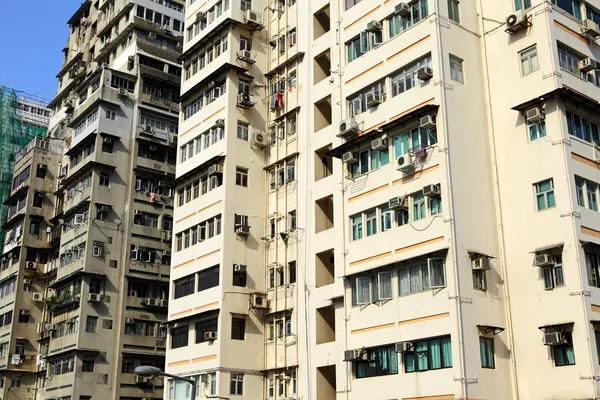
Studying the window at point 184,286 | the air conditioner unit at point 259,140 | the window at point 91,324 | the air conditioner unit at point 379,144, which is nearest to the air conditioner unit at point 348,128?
the air conditioner unit at point 379,144

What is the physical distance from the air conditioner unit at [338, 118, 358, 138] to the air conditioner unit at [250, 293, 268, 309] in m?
8.62

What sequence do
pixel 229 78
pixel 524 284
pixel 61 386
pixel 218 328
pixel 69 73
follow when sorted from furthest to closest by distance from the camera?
1. pixel 69 73
2. pixel 61 386
3. pixel 229 78
4. pixel 218 328
5. pixel 524 284

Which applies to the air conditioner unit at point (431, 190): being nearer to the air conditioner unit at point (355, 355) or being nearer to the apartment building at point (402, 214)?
the apartment building at point (402, 214)

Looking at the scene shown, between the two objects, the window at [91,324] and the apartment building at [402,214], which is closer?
the apartment building at [402,214]

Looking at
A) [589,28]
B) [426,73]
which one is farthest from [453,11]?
[589,28]

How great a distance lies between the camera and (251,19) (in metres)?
37.2

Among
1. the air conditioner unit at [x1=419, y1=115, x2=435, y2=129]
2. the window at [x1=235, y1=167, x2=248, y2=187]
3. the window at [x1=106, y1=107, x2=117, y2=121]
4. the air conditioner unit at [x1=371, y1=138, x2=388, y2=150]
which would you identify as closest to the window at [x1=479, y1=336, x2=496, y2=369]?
the air conditioner unit at [x1=419, y1=115, x2=435, y2=129]

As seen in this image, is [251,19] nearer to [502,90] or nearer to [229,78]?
[229,78]

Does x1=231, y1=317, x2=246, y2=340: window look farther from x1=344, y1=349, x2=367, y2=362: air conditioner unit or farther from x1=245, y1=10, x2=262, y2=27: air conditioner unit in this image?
x1=245, y1=10, x2=262, y2=27: air conditioner unit

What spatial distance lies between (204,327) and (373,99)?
13021 mm

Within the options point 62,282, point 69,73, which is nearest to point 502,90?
point 62,282

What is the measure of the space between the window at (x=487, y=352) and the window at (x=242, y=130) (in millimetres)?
16504

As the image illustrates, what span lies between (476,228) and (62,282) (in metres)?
30.3

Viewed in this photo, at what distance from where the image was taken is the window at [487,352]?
23.4m
